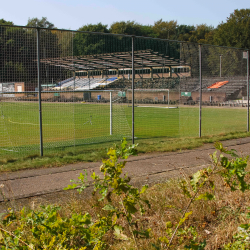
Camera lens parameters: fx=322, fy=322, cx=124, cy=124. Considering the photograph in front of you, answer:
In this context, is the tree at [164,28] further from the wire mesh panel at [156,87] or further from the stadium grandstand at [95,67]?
the stadium grandstand at [95,67]

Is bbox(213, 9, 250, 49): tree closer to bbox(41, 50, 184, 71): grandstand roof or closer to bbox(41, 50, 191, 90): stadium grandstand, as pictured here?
bbox(41, 50, 191, 90): stadium grandstand

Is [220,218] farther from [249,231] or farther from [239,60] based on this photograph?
[239,60]

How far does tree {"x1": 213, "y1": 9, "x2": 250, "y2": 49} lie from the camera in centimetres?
5702

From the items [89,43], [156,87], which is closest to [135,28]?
[156,87]

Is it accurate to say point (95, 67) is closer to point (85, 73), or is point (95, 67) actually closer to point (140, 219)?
point (85, 73)

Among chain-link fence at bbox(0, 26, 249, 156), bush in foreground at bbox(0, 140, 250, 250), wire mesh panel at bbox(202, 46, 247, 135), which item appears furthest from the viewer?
wire mesh panel at bbox(202, 46, 247, 135)

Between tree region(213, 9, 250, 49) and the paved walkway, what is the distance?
178 feet

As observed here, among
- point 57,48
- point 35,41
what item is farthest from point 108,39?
point 35,41

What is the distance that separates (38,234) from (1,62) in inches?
233

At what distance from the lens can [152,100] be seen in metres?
35.3

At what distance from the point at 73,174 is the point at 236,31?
58.8 m

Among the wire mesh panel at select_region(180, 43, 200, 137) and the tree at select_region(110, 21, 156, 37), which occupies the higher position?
the tree at select_region(110, 21, 156, 37)

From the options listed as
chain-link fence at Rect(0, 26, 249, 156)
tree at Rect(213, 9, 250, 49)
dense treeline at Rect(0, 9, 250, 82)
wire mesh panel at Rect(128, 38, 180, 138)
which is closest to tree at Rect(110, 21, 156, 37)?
tree at Rect(213, 9, 250, 49)

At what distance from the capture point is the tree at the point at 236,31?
187ft
